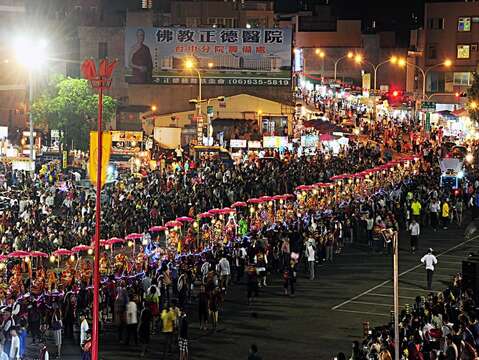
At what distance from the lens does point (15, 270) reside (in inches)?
1140

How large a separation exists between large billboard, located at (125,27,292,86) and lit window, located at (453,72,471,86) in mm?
22605

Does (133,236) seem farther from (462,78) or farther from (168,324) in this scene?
(462,78)

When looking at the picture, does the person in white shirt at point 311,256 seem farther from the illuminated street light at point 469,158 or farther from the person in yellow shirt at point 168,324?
the illuminated street light at point 469,158

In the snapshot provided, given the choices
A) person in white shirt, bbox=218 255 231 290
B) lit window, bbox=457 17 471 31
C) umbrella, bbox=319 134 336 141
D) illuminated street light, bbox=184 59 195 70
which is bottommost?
person in white shirt, bbox=218 255 231 290

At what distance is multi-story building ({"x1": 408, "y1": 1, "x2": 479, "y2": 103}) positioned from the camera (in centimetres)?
8950

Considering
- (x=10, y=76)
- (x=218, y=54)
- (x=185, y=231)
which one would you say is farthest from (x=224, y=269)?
(x=10, y=76)

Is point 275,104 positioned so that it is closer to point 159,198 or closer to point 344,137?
point 344,137

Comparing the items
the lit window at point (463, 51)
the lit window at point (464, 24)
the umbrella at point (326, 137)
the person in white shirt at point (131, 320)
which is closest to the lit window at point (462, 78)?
the lit window at point (463, 51)

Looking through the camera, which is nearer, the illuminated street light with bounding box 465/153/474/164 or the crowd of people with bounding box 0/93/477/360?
the crowd of people with bounding box 0/93/477/360

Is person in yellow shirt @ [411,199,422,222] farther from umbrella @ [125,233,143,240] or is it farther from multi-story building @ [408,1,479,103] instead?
multi-story building @ [408,1,479,103]

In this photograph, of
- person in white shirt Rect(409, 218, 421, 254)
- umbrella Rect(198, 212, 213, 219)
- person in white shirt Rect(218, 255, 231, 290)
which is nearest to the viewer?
person in white shirt Rect(218, 255, 231, 290)

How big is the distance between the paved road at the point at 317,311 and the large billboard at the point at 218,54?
36.9 m

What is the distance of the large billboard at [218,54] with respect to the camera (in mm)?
72438

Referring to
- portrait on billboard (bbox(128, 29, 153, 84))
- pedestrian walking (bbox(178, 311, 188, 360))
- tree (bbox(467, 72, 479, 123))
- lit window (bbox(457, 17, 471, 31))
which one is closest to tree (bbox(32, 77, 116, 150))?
portrait on billboard (bbox(128, 29, 153, 84))
